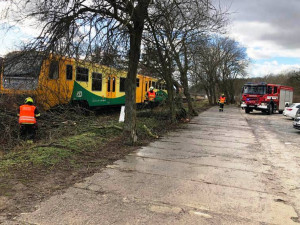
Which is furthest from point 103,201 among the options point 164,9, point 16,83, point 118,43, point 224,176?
point 16,83

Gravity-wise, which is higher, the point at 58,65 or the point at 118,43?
the point at 118,43

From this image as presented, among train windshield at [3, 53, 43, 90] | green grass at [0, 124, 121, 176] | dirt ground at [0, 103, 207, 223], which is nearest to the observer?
dirt ground at [0, 103, 207, 223]

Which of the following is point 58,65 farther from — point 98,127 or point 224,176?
point 224,176

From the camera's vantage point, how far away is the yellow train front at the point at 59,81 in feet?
23.1

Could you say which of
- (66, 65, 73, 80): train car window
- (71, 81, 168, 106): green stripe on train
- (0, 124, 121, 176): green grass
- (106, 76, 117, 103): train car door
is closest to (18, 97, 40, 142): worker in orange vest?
(0, 124, 121, 176): green grass

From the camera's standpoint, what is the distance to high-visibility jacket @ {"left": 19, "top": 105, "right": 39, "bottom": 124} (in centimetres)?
760

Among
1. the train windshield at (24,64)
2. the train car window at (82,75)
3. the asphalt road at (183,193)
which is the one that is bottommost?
the asphalt road at (183,193)

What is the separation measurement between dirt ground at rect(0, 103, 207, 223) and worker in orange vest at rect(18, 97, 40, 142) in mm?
2360

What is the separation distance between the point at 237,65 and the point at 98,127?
38.3m

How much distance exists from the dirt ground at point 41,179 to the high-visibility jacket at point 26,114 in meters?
2.36

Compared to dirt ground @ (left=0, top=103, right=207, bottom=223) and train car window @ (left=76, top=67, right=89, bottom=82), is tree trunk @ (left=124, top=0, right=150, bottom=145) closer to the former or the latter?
dirt ground @ (left=0, top=103, right=207, bottom=223)

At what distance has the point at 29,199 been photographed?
12.5 feet

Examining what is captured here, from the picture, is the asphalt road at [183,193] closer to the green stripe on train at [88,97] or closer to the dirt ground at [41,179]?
the dirt ground at [41,179]

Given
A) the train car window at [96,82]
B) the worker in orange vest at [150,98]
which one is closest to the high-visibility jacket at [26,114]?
the train car window at [96,82]
